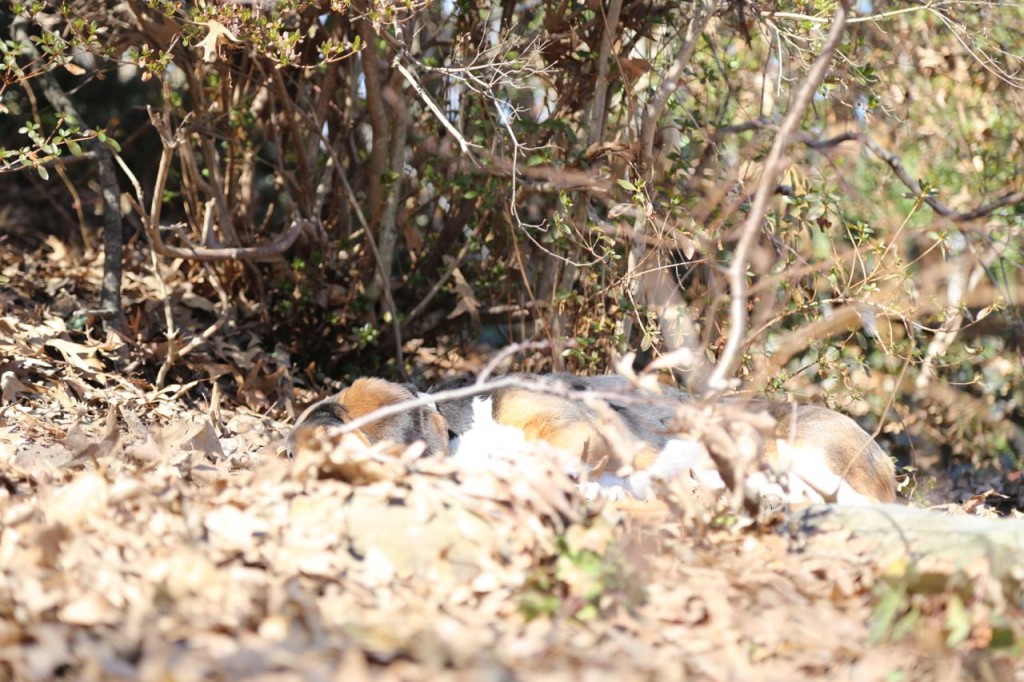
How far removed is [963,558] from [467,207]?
432cm

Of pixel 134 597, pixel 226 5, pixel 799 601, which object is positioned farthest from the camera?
pixel 226 5

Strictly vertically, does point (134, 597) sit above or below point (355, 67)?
below

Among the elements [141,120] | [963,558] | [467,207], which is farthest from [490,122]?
[141,120]

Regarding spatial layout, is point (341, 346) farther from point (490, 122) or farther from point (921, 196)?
point (921, 196)

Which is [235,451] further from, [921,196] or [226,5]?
[921,196]

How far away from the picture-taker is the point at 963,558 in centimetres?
333

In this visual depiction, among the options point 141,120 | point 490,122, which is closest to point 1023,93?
point 490,122

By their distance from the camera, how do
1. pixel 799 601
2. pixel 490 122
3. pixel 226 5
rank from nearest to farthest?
1. pixel 799 601
2. pixel 226 5
3. pixel 490 122

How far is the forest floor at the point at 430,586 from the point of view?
2.62 m

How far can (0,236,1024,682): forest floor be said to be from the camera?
262cm

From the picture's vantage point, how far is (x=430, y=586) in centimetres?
310


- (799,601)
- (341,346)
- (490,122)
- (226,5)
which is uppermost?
(226,5)

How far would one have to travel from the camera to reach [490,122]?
238 inches

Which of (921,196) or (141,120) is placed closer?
(921,196)
